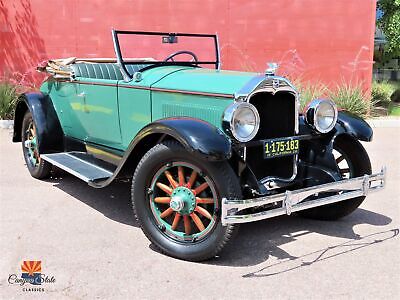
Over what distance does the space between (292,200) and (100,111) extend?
7.25 feet

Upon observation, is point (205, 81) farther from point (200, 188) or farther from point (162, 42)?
point (162, 42)

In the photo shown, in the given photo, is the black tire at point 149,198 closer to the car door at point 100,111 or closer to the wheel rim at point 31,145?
the car door at point 100,111

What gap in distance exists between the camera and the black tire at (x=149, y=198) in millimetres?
3055

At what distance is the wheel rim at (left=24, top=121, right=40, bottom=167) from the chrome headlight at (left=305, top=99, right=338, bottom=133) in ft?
10.2

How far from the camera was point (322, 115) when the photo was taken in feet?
12.6

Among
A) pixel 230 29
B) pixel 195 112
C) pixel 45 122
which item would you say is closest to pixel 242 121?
pixel 195 112

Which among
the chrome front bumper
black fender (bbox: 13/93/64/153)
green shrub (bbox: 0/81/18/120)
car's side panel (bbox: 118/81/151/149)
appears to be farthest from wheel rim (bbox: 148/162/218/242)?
green shrub (bbox: 0/81/18/120)

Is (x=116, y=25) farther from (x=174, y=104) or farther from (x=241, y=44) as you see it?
(x=174, y=104)

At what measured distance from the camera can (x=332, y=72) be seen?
10.2 m

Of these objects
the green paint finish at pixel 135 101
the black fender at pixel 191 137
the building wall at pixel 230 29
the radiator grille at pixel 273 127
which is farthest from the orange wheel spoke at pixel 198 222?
the building wall at pixel 230 29

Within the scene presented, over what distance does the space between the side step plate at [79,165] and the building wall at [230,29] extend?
551 cm

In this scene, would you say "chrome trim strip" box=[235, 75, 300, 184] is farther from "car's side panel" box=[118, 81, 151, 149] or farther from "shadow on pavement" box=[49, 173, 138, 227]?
"shadow on pavement" box=[49, 173, 138, 227]

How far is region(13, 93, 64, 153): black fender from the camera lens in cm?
509

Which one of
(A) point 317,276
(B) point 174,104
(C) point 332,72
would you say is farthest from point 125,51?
(C) point 332,72
